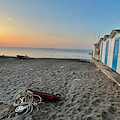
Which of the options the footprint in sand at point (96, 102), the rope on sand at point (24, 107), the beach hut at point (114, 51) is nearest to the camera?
the rope on sand at point (24, 107)

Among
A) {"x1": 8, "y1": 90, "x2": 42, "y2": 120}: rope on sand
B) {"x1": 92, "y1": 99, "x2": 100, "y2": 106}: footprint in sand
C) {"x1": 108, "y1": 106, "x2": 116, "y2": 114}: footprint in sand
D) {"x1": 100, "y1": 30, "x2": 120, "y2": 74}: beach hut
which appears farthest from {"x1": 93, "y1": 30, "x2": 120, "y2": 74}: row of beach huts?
{"x1": 8, "y1": 90, "x2": 42, "y2": 120}: rope on sand

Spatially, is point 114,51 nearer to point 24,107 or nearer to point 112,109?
point 112,109

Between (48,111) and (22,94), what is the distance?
99 centimetres

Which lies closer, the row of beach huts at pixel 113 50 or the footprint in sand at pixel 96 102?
the footprint in sand at pixel 96 102

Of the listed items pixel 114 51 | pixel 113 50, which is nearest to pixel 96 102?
pixel 114 51

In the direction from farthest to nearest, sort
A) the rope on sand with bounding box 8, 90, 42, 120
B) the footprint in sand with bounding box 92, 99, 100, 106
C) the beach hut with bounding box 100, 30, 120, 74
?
the beach hut with bounding box 100, 30, 120, 74, the footprint in sand with bounding box 92, 99, 100, 106, the rope on sand with bounding box 8, 90, 42, 120

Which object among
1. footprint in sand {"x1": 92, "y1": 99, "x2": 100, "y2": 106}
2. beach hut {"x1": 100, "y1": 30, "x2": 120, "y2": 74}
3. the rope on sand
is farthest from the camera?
beach hut {"x1": 100, "y1": 30, "x2": 120, "y2": 74}

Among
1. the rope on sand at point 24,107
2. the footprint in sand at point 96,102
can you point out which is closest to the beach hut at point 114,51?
the footprint in sand at point 96,102

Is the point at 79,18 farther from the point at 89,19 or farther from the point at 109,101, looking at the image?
the point at 109,101

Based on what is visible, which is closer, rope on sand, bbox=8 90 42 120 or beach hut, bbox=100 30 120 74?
rope on sand, bbox=8 90 42 120

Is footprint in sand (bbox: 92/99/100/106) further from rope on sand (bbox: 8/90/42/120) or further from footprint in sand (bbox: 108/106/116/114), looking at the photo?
rope on sand (bbox: 8/90/42/120)

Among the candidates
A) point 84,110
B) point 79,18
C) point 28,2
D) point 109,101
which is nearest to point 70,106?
point 84,110

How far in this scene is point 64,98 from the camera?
2680 mm

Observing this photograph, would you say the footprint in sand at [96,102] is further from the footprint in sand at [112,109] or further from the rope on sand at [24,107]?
the rope on sand at [24,107]
